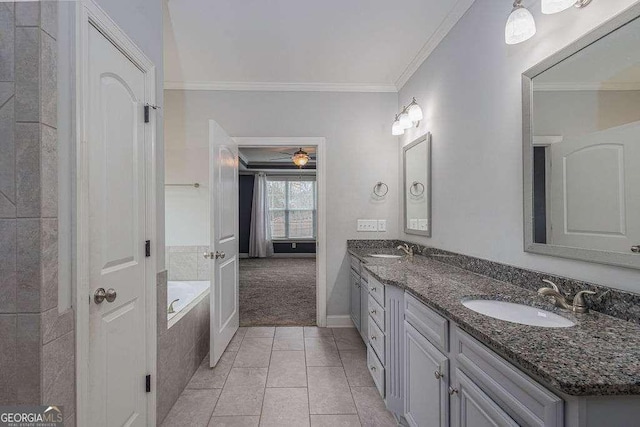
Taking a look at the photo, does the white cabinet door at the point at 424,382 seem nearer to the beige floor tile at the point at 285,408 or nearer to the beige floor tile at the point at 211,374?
the beige floor tile at the point at 285,408

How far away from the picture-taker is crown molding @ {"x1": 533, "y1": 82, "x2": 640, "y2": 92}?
1031mm

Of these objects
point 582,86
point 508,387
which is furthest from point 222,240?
point 582,86

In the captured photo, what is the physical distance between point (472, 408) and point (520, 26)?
1589mm

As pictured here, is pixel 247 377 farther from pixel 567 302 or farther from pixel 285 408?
pixel 567 302

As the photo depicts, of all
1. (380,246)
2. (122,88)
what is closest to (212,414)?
(122,88)

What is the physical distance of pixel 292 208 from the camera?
27.3ft

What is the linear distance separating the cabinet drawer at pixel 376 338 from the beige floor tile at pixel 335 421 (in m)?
0.38

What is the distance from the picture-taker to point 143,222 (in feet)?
5.26

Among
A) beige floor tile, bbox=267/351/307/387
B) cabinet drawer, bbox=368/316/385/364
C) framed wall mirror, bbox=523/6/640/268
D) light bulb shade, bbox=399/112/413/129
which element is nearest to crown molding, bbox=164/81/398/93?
light bulb shade, bbox=399/112/413/129

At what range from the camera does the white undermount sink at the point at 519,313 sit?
114 cm

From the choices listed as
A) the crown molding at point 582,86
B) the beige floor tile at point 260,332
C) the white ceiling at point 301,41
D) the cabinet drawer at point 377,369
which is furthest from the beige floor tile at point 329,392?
the white ceiling at point 301,41

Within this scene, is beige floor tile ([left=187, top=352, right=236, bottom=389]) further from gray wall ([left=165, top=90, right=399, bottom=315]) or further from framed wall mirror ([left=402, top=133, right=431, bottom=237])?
framed wall mirror ([left=402, top=133, right=431, bottom=237])

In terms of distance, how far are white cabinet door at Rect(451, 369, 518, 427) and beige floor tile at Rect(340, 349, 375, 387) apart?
44.9 inches

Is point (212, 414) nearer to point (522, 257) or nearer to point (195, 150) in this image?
point (522, 257)
